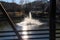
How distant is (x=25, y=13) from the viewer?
6.21 ft

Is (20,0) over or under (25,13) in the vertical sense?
over

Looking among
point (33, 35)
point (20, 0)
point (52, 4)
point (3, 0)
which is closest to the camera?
point (52, 4)

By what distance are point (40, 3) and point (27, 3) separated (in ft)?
1.42

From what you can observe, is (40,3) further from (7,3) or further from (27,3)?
(7,3)

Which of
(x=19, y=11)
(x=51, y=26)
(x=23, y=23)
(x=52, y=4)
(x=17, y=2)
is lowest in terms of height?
(x=51, y=26)

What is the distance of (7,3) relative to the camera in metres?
1.71

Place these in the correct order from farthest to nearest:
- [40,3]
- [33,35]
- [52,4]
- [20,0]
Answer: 1. [40,3]
2. [20,0]
3. [33,35]
4. [52,4]

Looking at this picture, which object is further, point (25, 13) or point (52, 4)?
point (25, 13)

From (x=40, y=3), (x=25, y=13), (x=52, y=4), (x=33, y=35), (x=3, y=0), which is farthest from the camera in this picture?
(x=40, y=3)

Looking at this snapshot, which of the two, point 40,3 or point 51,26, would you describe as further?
point 40,3

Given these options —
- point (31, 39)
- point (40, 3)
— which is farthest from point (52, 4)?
point (40, 3)

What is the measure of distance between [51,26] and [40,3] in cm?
131

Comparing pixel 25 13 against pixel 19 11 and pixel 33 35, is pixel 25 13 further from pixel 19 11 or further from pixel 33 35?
pixel 33 35

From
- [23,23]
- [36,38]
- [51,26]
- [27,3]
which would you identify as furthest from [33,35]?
[51,26]
